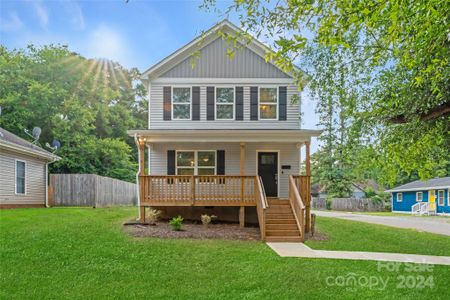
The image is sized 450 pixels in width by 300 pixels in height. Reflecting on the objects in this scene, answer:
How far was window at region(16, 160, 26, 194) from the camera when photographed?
1658cm

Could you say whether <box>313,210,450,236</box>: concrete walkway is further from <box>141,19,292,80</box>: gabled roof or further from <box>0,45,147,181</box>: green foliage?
<box>0,45,147,181</box>: green foliage

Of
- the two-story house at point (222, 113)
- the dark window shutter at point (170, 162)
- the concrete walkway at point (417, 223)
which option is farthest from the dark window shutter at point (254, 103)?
the concrete walkway at point (417, 223)

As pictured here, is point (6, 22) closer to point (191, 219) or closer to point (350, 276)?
point (191, 219)

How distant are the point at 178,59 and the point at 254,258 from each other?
925cm

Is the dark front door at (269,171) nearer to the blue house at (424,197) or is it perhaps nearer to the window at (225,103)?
the window at (225,103)

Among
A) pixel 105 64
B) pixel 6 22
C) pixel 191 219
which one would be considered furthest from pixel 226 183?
pixel 105 64

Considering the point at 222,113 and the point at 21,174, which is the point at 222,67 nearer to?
the point at 222,113

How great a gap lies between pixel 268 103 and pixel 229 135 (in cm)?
268

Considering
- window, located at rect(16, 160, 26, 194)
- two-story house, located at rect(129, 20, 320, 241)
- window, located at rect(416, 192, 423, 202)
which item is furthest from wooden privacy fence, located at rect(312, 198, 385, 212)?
window, located at rect(16, 160, 26, 194)

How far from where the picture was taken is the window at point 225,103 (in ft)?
49.2

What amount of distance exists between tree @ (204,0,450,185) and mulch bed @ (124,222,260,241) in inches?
153

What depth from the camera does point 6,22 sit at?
1811cm

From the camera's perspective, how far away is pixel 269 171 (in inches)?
588

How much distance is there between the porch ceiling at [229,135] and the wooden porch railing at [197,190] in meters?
1.32
